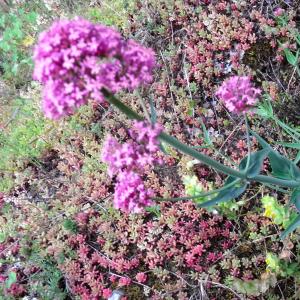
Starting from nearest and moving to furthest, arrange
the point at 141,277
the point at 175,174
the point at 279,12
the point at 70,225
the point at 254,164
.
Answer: the point at 254,164
the point at 141,277
the point at 70,225
the point at 175,174
the point at 279,12

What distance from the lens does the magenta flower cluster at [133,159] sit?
2182 millimetres

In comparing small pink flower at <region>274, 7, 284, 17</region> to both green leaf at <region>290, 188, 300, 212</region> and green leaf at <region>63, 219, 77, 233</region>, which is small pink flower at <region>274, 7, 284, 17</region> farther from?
green leaf at <region>63, 219, 77, 233</region>

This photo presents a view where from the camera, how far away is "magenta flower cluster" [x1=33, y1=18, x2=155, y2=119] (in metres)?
1.97

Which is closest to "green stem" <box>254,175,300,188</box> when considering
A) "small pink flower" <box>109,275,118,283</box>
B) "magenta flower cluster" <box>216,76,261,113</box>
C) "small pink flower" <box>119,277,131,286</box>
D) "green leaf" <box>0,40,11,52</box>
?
"magenta flower cluster" <box>216,76,261,113</box>

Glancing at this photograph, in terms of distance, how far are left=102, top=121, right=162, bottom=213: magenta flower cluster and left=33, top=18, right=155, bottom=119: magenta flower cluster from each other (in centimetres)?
27

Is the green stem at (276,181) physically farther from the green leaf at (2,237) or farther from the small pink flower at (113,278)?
the green leaf at (2,237)

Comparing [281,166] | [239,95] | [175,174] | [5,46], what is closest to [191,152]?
[239,95]

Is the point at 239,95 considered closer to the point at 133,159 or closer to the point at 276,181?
the point at 276,181

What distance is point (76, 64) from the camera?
2.00 metres

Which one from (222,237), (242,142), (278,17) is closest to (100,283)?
(222,237)

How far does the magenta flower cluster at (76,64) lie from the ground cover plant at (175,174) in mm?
823

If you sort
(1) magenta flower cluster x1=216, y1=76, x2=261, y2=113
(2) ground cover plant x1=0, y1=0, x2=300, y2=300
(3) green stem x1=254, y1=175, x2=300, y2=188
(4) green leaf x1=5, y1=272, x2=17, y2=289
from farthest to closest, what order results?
(4) green leaf x1=5, y1=272, x2=17, y2=289 → (2) ground cover plant x1=0, y1=0, x2=300, y2=300 → (3) green stem x1=254, y1=175, x2=300, y2=188 → (1) magenta flower cluster x1=216, y1=76, x2=261, y2=113

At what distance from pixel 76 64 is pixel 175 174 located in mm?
2559

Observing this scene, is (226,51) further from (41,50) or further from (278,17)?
(41,50)
